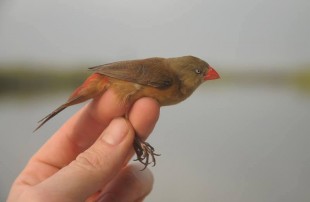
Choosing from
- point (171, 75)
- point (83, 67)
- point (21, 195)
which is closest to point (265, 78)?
point (83, 67)

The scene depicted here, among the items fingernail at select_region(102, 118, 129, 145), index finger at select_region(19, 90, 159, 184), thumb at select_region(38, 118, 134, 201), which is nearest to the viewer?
thumb at select_region(38, 118, 134, 201)

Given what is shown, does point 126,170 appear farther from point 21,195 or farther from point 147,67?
point 21,195

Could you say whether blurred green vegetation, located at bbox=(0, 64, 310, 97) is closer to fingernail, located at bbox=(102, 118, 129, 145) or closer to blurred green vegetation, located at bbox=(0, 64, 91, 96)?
blurred green vegetation, located at bbox=(0, 64, 91, 96)

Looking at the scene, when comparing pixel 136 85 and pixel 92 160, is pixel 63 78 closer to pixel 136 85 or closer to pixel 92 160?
pixel 136 85

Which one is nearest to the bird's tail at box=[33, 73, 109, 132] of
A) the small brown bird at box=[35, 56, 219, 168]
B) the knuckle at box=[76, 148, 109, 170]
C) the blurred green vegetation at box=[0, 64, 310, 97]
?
the small brown bird at box=[35, 56, 219, 168]

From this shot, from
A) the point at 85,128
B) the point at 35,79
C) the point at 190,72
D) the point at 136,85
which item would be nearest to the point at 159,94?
the point at 136,85

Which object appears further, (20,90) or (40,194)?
(20,90)
